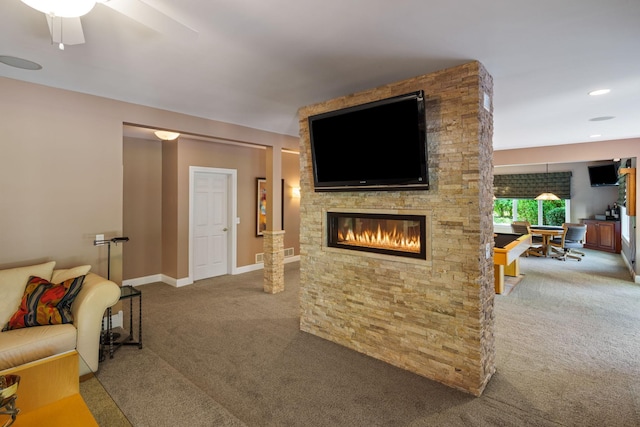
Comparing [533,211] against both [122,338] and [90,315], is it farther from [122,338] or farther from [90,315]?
[90,315]

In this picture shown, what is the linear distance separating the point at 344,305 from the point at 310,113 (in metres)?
2.00

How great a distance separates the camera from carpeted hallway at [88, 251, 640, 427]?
6.92 feet

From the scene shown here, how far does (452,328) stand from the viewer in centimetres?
244

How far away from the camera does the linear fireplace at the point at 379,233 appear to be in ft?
8.77

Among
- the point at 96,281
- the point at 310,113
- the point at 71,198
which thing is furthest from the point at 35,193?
the point at 310,113

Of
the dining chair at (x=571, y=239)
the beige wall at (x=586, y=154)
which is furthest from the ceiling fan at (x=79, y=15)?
the dining chair at (x=571, y=239)

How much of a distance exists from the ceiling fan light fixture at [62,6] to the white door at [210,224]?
423 centimetres

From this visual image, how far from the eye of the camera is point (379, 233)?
296cm

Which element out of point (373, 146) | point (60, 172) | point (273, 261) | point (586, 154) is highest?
point (586, 154)

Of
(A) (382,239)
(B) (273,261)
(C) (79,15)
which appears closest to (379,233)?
(A) (382,239)

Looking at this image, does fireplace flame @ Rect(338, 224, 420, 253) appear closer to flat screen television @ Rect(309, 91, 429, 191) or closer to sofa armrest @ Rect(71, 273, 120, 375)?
flat screen television @ Rect(309, 91, 429, 191)

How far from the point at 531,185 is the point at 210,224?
8.87 m

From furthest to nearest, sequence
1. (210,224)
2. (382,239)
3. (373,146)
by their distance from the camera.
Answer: (210,224), (382,239), (373,146)

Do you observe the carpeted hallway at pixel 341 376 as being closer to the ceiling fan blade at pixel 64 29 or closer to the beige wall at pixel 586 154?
the ceiling fan blade at pixel 64 29
